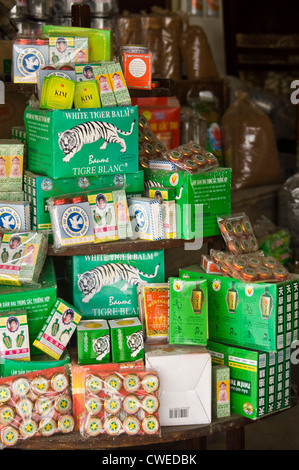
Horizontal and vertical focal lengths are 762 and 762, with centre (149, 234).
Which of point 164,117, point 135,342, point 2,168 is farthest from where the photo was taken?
point 164,117

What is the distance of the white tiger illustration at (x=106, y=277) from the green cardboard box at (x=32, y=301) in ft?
0.43

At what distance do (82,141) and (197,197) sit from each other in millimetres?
475

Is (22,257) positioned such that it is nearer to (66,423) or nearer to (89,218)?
(89,218)

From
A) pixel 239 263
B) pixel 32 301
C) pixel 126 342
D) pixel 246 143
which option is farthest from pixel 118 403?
pixel 246 143

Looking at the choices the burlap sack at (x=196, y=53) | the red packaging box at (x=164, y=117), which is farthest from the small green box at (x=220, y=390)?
the burlap sack at (x=196, y=53)

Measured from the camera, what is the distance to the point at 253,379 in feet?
8.63

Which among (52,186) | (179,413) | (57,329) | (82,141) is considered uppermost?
(82,141)

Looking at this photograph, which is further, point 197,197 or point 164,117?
point 164,117

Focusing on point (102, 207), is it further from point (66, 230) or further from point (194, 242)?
point (194, 242)

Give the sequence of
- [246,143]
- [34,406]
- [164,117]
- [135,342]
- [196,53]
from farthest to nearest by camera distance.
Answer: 1. [196,53]
2. [246,143]
3. [164,117]
4. [135,342]
5. [34,406]
